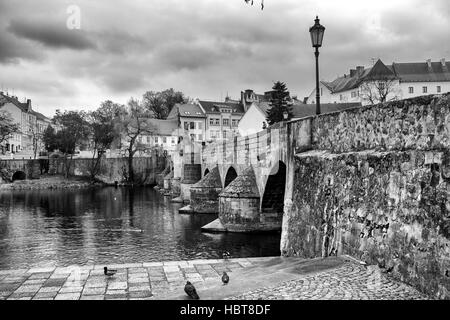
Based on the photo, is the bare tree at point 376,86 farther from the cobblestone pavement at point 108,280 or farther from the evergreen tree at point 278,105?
the cobblestone pavement at point 108,280

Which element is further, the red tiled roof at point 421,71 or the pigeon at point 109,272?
the red tiled roof at point 421,71

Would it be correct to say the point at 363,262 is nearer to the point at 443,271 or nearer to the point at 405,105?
the point at 443,271

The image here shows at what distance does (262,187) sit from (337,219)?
11.9m

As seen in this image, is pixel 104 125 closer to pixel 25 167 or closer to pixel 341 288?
pixel 25 167

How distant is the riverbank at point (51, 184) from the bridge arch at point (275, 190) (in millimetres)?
46235

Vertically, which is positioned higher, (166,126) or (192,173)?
(166,126)

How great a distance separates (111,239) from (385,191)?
16.0 meters

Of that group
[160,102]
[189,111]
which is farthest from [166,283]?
[160,102]

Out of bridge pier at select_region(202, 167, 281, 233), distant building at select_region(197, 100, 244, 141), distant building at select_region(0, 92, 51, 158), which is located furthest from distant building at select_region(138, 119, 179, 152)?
bridge pier at select_region(202, 167, 281, 233)

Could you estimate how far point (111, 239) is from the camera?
2120cm

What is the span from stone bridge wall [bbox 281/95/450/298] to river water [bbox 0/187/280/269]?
7581 mm

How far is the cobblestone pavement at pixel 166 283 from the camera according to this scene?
21.6ft

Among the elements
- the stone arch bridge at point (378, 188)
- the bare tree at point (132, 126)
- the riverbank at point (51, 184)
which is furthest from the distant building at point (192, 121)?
the stone arch bridge at point (378, 188)

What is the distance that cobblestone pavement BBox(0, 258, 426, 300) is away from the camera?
6594mm
